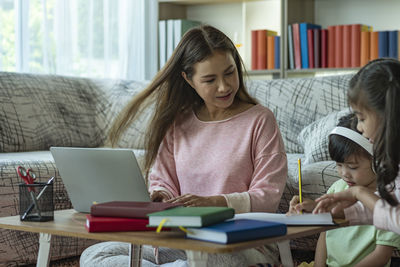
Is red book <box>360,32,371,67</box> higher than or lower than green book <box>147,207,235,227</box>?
higher

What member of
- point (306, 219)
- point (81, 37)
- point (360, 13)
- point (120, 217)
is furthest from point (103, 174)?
point (360, 13)

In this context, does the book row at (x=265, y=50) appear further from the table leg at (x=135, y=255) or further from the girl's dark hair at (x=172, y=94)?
the table leg at (x=135, y=255)

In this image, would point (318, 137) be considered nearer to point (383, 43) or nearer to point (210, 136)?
point (210, 136)

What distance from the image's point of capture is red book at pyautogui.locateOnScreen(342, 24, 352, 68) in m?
3.50

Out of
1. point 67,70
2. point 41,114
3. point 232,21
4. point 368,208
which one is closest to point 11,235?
point 41,114

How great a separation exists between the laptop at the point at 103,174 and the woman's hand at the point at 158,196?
22cm

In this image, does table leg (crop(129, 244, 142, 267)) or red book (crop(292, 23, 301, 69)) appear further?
red book (crop(292, 23, 301, 69))

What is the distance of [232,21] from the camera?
414 centimetres

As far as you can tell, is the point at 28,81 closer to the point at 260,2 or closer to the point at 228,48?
the point at 228,48

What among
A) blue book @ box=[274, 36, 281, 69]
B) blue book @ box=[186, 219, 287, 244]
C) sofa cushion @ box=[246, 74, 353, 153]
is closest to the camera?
blue book @ box=[186, 219, 287, 244]

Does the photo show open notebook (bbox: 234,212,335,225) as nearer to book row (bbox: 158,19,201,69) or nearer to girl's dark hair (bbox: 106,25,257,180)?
girl's dark hair (bbox: 106,25,257,180)

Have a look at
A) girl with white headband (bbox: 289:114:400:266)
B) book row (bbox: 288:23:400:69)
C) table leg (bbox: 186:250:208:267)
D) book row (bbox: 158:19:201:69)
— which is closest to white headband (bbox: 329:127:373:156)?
girl with white headband (bbox: 289:114:400:266)

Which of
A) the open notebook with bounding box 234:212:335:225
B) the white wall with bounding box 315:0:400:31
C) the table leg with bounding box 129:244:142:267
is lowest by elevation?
the table leg with bounding box 129:244:142:267

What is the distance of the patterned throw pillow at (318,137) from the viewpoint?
7.20 feet
